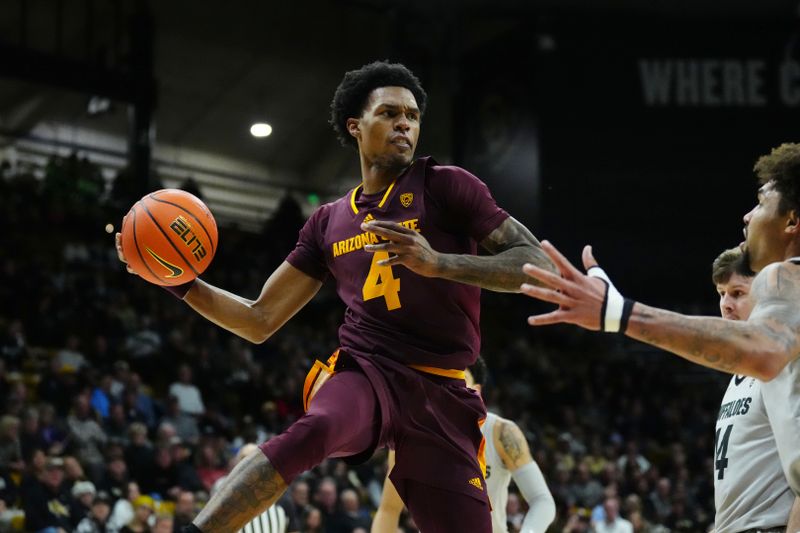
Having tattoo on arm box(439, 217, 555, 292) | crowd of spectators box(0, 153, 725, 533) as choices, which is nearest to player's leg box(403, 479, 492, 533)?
tattoo on arm box(439, 217, 555, 292)

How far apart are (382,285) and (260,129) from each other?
2054cm

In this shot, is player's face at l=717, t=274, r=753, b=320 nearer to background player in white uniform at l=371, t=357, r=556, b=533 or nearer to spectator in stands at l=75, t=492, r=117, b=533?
background player in white uniform at l=371, t=357, r=556, b=533

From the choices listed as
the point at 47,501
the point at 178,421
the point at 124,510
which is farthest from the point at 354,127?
the point at 178,421

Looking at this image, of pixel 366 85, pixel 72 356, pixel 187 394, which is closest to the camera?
pixel 366 85

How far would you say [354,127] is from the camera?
505cm

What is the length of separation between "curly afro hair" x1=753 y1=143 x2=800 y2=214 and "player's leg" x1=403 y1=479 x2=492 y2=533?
168 cm

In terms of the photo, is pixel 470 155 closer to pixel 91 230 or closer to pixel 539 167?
pixel 539 167

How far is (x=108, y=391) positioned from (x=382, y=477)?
3.68 meters

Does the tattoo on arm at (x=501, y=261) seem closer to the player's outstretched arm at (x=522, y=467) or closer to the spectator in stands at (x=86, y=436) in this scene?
the player's outstretched arm at (x=522, y=467)

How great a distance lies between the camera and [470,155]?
2322 cm

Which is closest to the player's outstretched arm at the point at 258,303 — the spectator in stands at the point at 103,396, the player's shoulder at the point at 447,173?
the player's shoulder at the point at 447,173

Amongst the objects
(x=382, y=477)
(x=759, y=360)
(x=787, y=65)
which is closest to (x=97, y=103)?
(x=382, y=477)

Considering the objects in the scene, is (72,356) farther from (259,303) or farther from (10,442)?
(259,303)

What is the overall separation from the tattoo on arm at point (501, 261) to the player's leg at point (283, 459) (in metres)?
0.65
